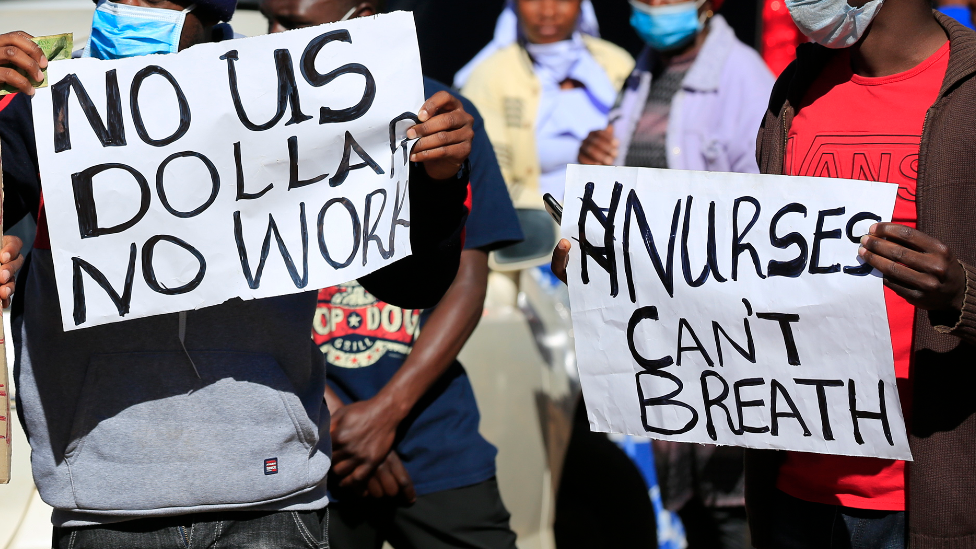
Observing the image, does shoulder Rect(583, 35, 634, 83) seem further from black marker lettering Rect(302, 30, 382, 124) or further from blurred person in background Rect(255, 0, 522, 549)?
black marker lettering Rect(302, 30, 382, 124)

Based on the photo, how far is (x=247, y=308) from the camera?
6.32 ft

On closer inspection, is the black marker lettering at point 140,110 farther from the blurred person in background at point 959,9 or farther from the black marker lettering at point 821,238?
the blurred person in background at point 959,9

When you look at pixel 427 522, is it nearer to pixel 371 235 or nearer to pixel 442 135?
pixel 371 235

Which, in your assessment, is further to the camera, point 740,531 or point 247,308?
point 740,531

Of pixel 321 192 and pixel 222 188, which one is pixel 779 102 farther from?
pixel 222 188

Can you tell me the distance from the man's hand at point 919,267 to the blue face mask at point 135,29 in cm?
140

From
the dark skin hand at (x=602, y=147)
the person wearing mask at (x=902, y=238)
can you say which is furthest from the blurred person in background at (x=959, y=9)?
the person wearing mask at (x=902, y=238)

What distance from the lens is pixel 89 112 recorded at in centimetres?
184

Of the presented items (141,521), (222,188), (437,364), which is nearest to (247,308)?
(222,188)

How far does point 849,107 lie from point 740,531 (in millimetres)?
2116

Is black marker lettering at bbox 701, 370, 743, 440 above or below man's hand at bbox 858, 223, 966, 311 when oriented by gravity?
below

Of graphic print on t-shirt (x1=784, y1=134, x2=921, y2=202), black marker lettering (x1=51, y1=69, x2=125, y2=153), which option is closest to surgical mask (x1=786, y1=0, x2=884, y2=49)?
graphic print on t-shirt (x1=784, y1=134, x2=921, y2=202)

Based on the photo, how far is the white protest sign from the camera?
1.82m

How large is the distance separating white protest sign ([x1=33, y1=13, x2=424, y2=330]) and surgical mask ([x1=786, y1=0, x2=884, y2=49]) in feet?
2.79
